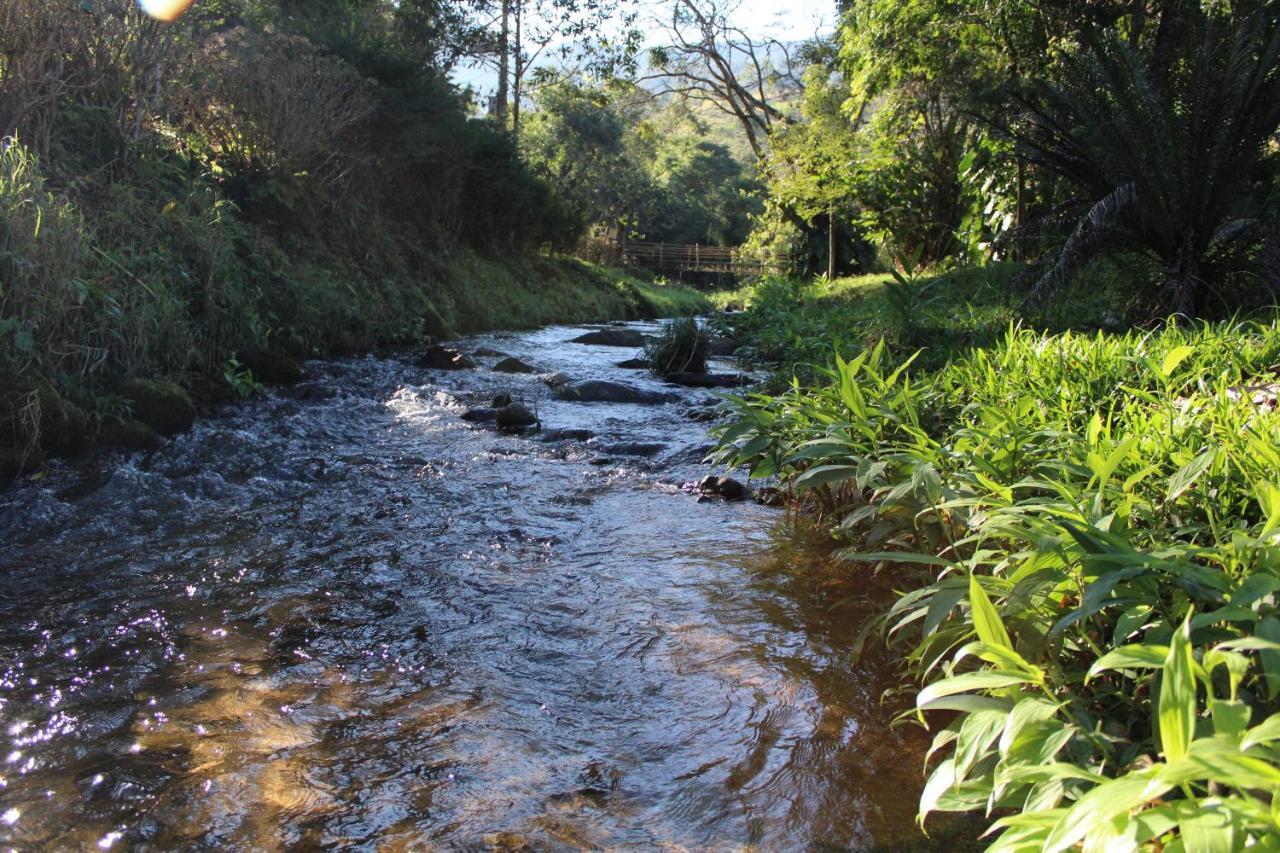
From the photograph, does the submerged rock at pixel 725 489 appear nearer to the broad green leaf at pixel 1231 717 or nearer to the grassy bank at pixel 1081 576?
the grassy bank at pixel 1081 576

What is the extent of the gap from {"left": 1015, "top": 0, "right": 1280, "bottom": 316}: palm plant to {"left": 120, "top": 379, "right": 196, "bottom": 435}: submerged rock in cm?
665

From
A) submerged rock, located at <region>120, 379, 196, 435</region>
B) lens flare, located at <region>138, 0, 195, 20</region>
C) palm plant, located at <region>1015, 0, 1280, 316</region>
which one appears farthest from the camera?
lens flare, located at <region>138, 0, 195, 20</region>

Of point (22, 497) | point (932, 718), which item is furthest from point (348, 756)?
point (22, 497)

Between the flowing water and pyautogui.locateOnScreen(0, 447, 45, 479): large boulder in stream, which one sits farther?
pyautogui.locateOnScreen(0, 447, 45, 479): large boulder in stream

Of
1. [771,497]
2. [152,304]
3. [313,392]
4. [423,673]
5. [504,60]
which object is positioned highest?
[504,60]

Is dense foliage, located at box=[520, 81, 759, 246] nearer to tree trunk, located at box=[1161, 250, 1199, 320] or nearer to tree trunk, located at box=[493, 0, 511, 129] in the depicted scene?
tree trunk, located at box=[493, 0, 511, 129]

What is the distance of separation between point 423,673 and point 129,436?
12.6 ft

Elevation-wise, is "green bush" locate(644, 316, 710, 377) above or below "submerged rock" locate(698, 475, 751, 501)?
above

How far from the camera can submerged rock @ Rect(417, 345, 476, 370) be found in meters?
9.92

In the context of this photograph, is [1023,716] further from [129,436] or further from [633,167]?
[633,167]

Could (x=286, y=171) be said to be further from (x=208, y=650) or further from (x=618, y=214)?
(x=618, y=214)

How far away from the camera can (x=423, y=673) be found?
8.82 ft

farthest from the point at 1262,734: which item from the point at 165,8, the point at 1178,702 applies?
the point at 165,8

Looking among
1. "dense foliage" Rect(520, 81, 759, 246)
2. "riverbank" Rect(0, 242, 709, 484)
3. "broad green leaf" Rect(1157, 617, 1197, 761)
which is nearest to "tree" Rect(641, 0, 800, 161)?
"dense foliage" Rect(520, 81, 759, 246)
